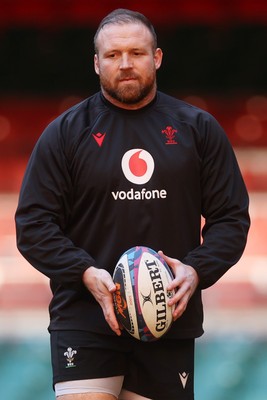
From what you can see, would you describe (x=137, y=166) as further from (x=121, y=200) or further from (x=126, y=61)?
(x=126, y=61)

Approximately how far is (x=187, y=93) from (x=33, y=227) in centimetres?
980

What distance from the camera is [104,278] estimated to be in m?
4.04

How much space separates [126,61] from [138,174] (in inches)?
17.2

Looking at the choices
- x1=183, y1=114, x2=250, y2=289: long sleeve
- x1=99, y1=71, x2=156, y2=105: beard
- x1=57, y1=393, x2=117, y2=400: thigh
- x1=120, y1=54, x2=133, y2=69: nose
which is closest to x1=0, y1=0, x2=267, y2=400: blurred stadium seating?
x1=183, y1=114, x2=250, y2=289: long sleeve

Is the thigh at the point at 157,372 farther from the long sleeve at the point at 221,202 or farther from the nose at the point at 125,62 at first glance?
the nose at the point at 125,62

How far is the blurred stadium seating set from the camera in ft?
31.3

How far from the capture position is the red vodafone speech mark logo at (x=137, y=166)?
4246mm

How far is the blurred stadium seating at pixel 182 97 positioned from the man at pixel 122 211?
14.9ft

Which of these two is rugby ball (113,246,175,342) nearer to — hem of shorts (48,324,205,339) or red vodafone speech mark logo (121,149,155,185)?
hem of shorts (48,324,205,339)

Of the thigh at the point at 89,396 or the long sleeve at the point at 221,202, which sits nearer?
the thigh at the point at 89,396

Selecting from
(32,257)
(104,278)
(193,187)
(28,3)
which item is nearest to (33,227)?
(32,257)

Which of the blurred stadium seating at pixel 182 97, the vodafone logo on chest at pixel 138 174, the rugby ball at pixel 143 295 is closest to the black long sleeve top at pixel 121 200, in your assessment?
the vodafone logo on chest at pixel 138 174

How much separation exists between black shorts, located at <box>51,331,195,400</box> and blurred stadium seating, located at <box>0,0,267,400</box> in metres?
4.46

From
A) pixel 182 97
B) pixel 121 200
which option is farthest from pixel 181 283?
pixel 182 97
